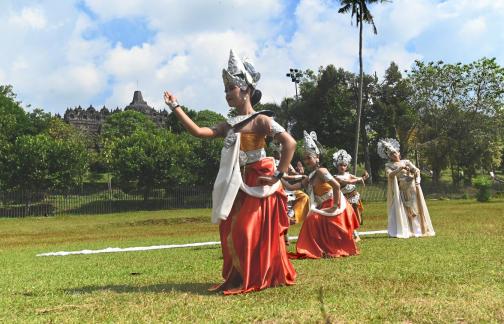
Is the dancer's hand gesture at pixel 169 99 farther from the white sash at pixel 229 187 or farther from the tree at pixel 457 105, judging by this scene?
the tree at pixel 457 105

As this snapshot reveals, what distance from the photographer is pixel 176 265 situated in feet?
27.8

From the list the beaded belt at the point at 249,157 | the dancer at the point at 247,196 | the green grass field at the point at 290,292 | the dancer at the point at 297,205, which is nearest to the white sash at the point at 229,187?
the dancer at the point at 247,196

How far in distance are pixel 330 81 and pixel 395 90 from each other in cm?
714

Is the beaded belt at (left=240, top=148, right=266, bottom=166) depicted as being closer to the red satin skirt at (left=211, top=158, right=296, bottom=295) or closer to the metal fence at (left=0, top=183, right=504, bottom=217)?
the red satin skirt at (left=211, top=158, right=296, bottom=295)

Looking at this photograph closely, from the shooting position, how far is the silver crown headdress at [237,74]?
6203 mm

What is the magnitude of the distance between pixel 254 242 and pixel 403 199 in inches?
353

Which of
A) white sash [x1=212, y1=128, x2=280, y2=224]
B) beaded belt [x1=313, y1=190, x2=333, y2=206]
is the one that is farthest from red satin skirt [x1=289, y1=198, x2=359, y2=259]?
white sash [x1=212, y1=128, x2=280, y2=224]

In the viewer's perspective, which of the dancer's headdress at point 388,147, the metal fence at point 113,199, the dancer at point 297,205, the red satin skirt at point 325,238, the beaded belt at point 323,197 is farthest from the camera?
the metal fence at point 113,199

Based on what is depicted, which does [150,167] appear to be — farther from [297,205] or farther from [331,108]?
[297,205]

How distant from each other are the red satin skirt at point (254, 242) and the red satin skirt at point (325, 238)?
325 centimetres

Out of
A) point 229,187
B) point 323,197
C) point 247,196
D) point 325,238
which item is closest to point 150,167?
point 323,197

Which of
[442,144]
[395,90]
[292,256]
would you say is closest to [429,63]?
[395,90]

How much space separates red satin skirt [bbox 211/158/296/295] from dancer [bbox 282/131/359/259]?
3.03 meters

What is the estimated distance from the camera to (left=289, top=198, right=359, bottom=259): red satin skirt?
9.20m
